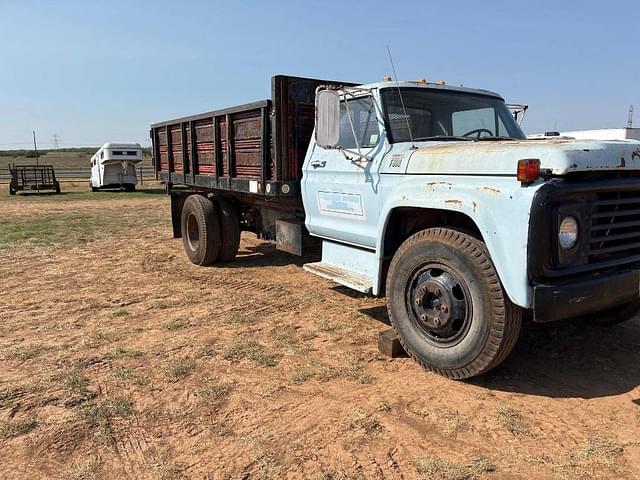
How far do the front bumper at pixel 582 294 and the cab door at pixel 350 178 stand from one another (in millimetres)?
1708

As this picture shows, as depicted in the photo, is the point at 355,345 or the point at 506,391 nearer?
the point at 506,391

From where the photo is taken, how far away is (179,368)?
393 cm

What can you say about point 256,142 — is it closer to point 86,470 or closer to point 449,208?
point 449,208

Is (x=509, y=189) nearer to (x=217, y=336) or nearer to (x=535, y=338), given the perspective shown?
(x=535, y=338)

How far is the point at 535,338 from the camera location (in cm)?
444

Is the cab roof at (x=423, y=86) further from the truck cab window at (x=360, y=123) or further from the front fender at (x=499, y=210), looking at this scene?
the front fender at (x=499, y=210)

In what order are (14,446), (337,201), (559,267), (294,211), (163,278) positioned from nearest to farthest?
1. (14,446)
2. (559,267)
3. (337,201)
4. (294,211)
5. (163,278)

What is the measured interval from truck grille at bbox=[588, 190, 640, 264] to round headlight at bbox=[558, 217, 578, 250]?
0.15m

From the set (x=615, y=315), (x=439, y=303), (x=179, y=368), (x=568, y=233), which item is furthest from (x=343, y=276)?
Answer: (x=615, y=315)

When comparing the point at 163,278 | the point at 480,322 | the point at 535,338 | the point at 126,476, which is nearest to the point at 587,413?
the point at 480,322

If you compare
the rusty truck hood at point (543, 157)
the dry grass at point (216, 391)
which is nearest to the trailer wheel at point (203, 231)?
the dry grass at point (216, 391)

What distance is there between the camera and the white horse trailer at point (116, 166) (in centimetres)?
2388

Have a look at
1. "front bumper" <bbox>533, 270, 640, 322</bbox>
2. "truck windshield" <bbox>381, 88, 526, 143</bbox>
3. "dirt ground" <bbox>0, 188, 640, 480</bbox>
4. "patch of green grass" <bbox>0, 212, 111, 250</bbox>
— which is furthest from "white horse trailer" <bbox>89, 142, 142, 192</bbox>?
"front bumper" <bbox>533, 270, 640, 322</bbox>

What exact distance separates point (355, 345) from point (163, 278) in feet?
11.3
